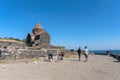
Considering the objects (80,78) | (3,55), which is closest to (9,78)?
(80,78)

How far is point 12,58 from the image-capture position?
826 inches

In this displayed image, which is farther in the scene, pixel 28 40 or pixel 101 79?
pixel 28 40

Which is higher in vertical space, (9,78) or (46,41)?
(46,41)

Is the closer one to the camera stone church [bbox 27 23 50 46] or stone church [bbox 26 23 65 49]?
stone church [bbox 26 23 65 49]

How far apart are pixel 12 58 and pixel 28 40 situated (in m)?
23.2

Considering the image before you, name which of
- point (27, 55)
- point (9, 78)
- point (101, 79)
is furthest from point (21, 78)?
point (27, 55)

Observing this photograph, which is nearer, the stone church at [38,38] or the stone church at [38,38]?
the stone church at [38,38]

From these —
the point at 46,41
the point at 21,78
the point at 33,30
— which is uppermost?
the point at 33,30

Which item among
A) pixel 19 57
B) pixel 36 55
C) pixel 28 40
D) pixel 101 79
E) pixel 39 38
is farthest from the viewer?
pixel 28 40

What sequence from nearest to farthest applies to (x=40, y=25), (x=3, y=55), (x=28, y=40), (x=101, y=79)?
(x=101, y=79) → (x=3, y=55) → (x=28, y=40) → (x=40, y=25)

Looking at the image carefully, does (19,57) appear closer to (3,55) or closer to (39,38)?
(3,55)

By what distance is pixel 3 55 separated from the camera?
2028 cm

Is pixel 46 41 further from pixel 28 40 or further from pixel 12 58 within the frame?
pixel 12 58

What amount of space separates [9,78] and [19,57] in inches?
501
